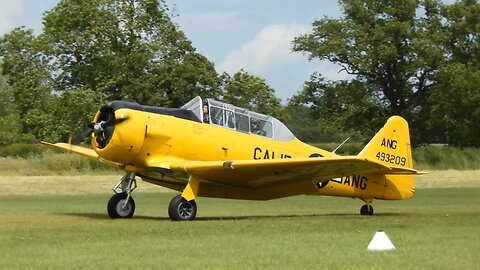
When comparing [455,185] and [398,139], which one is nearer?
[398,139]

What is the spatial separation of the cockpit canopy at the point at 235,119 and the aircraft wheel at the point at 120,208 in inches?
85.3

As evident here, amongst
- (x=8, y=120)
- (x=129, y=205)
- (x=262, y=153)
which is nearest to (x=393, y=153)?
(x=262, y=153)

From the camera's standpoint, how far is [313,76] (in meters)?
65.9

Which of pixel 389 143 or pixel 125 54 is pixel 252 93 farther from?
pixel 389 143

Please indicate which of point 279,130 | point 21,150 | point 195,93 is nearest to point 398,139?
point 279,130

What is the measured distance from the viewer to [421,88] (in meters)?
64.1

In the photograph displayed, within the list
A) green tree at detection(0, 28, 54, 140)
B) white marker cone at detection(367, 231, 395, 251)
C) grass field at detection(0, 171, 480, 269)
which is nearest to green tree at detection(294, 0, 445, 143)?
green tree at detection(0, 28, 54, 140)

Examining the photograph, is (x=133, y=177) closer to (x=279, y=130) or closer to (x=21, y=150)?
(x=279, y=130)

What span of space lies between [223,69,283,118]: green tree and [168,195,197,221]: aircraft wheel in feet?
135

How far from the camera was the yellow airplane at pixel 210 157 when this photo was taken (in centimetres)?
1811

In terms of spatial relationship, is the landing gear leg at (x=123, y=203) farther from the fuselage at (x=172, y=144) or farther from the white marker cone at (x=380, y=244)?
the white marker cone at (x=380, y=244)

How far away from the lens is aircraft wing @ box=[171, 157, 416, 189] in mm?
17867

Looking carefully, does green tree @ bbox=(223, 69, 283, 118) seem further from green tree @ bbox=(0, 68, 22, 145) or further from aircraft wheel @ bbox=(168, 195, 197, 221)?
aircraft wheel @ bbox=(168, 195, 197, 221)

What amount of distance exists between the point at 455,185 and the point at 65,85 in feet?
111
